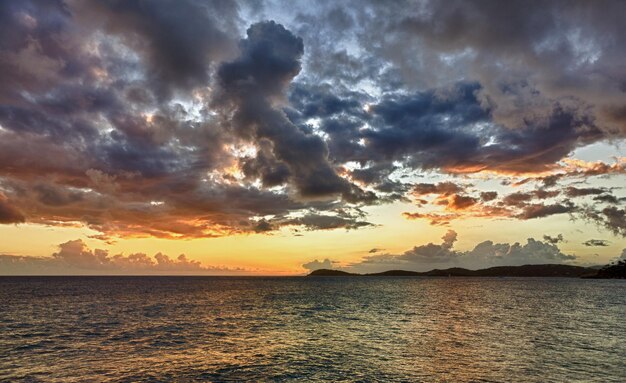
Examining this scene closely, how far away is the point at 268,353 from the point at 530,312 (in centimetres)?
7442

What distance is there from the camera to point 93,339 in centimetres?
5753

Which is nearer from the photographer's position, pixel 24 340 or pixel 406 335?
pixel 24 340

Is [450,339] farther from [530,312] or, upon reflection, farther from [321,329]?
[530,312]

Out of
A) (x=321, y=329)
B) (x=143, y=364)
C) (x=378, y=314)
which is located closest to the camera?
(x=143, y=364)

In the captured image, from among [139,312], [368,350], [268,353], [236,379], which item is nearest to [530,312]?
[368,350]

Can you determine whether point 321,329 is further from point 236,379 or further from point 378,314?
point 236,379

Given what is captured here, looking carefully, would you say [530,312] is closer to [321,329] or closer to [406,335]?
[406,335]

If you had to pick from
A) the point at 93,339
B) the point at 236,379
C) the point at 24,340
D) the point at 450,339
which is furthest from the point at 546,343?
the point at 24,340

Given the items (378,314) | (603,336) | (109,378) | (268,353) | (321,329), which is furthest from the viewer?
(378,314)

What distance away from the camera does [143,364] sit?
4319cm

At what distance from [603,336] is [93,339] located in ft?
244

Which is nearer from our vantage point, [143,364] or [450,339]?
[143,364]

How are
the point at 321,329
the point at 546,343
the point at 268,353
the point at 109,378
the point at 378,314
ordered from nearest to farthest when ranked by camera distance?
1. the point at 109,378
2. the point at 268,353
3. the point at 546,343
4. the point at 321,329
5. the point at 378,314

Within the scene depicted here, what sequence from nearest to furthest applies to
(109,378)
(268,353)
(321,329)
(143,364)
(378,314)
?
(109,378), (143,364), (268,353), (321,329), (378,314)
